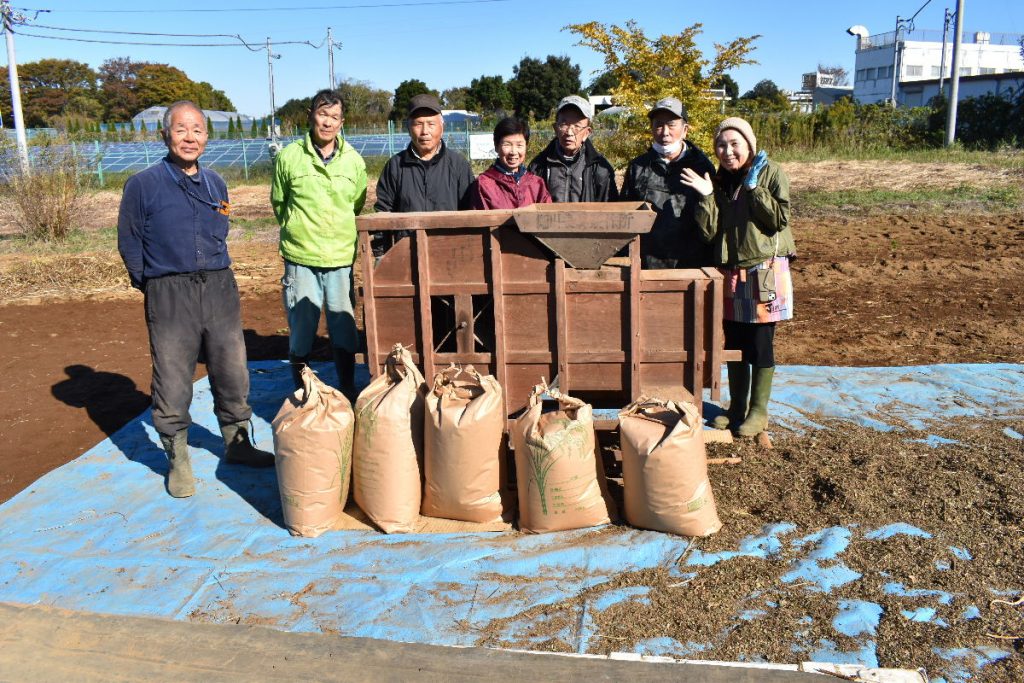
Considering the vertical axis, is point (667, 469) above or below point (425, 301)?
below

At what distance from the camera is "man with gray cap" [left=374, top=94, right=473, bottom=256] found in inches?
187

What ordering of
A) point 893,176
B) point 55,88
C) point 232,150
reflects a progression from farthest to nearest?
point 55,88
point 232,150
point 893,176

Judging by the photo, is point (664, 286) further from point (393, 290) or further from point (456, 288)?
point (393, 290)

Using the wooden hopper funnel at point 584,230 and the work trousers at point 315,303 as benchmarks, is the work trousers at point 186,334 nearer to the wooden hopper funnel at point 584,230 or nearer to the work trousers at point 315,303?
the work trousers at point 315,303

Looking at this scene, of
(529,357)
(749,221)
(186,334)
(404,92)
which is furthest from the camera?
(404,92)

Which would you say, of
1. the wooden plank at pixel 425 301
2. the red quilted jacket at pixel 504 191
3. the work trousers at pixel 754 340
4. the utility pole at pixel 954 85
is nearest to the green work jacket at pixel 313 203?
the red quilted jacket at pixel 504 191

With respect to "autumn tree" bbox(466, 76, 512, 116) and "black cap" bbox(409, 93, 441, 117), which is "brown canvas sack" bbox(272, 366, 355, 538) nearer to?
A: "black cap" bbox(409, 93, 441, 117)

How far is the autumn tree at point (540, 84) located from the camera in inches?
1895

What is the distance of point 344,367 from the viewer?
521cm

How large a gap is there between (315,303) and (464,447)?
1734mm

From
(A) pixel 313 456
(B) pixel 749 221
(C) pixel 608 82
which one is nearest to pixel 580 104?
(B) pixel 749 221

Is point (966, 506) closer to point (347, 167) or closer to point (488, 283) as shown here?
point (488, 283)

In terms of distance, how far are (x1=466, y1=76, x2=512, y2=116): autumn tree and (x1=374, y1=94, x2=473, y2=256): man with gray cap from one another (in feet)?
143

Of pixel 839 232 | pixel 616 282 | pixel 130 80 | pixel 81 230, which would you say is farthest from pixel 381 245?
pixel 130 80
